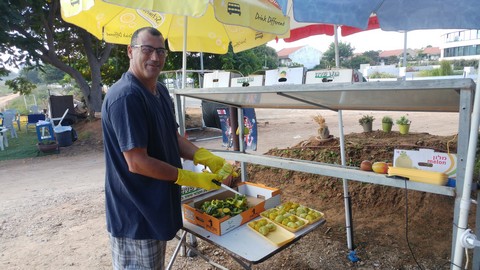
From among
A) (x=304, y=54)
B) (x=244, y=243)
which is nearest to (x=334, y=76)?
(x=244, y=243)

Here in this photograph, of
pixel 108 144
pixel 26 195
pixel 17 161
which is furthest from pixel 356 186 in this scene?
pixel 17 161

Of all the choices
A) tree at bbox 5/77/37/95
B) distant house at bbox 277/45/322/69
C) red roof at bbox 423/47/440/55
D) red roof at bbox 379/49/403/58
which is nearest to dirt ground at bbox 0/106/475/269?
tree at bbox 5/77/37/95

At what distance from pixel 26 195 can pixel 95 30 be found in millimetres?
3558

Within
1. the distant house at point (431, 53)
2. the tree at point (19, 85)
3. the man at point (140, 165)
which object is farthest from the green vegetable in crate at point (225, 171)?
the distant house at point (431, 53)

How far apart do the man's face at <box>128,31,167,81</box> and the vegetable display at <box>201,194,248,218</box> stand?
112 cm

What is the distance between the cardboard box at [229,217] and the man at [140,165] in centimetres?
33

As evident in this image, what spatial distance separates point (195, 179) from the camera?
6.17 feet

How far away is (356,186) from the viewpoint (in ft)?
13.7

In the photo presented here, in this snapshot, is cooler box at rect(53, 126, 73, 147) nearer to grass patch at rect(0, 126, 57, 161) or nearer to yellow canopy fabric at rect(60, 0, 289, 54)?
grass patch at rect(0, 126, 57, 161)

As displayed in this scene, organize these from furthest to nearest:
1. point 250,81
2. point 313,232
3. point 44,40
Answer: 1. point 44,40
2. point 313,232
3. point 250,81

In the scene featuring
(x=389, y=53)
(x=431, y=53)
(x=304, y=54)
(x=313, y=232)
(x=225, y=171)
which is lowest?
(x=313, y=232)

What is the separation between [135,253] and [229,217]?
2.25ft

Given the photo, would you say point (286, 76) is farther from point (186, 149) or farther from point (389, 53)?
point (389, 53)

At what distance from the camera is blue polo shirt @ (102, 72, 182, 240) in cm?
169
